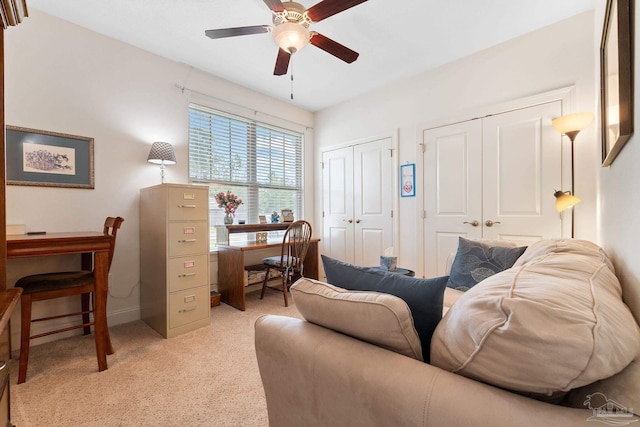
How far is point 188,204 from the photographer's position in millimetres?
2471

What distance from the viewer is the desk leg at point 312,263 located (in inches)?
157

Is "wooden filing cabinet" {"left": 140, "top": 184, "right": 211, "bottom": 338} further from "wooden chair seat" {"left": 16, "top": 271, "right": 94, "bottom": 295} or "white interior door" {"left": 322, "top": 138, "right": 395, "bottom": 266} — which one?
"white interior door" {"left": 322, "top": 138, "right": 395, "bottom": 266}

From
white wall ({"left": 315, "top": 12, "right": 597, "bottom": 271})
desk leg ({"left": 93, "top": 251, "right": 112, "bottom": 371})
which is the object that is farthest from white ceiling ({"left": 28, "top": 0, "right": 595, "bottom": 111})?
desk leg ({"left": 93, "top": 251, "right": 112, "bottom": 371})

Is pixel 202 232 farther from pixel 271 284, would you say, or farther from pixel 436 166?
pixel 436 166

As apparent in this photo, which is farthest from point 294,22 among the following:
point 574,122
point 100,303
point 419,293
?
point 100,303

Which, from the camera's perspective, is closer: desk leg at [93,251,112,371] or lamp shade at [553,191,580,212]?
desk leg at [93,251,112,371]

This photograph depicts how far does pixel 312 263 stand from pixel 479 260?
2.39 metres

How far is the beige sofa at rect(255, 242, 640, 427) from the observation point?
51 cm

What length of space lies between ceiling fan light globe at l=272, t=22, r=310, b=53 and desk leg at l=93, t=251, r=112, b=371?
1.94m

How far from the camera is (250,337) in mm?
2338

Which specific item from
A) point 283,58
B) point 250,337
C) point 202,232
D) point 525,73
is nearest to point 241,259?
point 202,232

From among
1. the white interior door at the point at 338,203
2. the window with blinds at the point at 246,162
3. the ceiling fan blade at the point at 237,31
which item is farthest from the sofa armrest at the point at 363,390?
the white interior door at the point at 338,203
